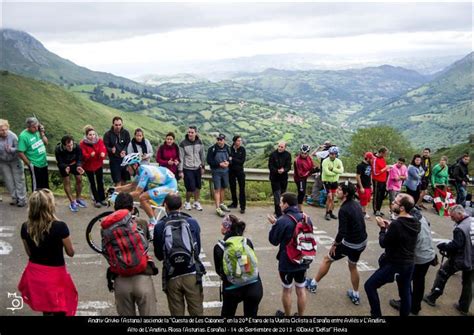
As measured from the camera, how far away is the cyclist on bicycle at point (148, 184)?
6.75 metres

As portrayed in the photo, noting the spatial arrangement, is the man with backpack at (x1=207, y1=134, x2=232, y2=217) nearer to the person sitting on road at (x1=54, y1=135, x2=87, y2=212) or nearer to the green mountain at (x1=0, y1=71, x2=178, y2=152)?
the person sitting on road at (x1=54, y1=135, x2=87, y2=212)

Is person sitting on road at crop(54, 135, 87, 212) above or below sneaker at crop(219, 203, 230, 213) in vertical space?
above

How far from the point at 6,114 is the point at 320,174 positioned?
74.5 metres

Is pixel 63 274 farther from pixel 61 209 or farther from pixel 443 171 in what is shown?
pixel 443 171

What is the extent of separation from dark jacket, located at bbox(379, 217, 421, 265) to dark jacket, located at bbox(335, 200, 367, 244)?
493mm

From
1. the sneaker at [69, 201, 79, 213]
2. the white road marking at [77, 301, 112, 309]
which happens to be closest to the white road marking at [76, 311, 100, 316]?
the white road marking at [77, 301, 112, 309]

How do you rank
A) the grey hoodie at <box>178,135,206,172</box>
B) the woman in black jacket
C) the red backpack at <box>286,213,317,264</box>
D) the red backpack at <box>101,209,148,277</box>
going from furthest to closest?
the grey hoodie at <box>178,135,206,172</box> → the red backpack at <box>286,213,317,264</box> → the woman in black jacket → the red backpack at <box>101,209,148,277</box>

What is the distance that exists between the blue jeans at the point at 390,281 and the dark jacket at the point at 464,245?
1079mm

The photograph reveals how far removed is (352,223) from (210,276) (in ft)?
8.18

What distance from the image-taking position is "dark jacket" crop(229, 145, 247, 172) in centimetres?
980

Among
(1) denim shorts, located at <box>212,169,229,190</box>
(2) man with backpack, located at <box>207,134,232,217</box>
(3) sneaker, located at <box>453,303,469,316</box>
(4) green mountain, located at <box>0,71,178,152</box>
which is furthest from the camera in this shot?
(4) green mountain, located at <box>0,71,178,152</box>

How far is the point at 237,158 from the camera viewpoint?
9.80 metres

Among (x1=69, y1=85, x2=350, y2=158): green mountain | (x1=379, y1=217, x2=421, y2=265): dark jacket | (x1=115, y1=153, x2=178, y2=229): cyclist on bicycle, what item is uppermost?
(x1=115, y1=153, x2=178, y2=229): cyclist on bicycle

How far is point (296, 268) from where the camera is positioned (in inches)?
210
